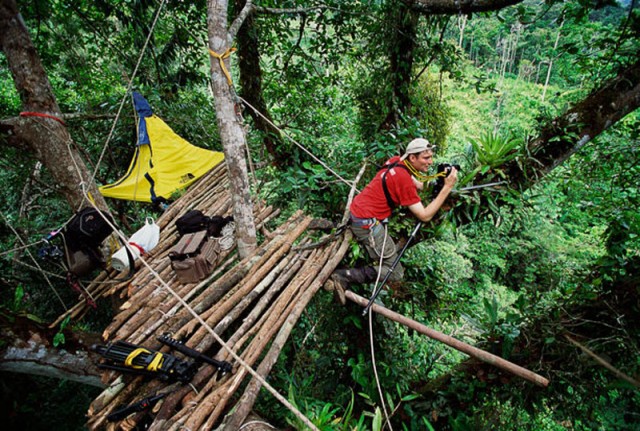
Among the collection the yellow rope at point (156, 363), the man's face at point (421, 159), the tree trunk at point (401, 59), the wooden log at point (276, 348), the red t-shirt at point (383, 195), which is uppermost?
the tree trunk at point (401, 59)

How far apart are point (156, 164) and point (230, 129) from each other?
2538mm

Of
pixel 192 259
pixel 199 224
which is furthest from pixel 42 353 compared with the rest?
pixel 199 224

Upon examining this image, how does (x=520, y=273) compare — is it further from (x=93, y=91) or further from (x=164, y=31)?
(x=93, y=91)

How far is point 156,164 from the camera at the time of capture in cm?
477

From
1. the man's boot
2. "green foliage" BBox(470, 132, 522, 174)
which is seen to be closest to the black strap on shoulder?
the man's boot

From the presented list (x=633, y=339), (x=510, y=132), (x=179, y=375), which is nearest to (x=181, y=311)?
(x=179, y=375)

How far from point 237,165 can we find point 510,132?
9.43ft

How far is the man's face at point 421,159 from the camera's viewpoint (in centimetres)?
286

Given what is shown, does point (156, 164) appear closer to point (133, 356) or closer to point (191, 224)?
point (191, 224)

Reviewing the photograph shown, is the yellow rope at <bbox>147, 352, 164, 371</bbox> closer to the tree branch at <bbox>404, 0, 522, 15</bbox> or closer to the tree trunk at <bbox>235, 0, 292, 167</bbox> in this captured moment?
the tree trunk at <bbox>235, 0, 292, 167</bbox>

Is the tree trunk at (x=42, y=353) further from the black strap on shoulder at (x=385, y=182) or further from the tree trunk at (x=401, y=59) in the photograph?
the tree trunk at (x=401, y=59)

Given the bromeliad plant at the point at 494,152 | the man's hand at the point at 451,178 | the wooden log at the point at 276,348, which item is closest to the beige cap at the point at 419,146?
the man's hand at the point at 451,178

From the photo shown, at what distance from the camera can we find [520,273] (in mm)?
11586

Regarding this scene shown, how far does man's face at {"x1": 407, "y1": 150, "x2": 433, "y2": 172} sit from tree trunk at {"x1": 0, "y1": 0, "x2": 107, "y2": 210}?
3.18 meters
